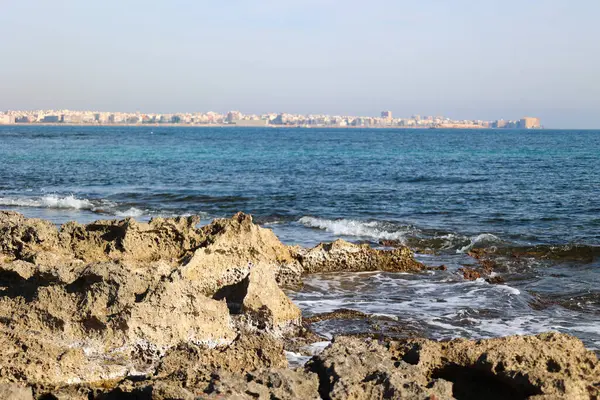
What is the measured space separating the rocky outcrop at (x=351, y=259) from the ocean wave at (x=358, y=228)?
4.25m

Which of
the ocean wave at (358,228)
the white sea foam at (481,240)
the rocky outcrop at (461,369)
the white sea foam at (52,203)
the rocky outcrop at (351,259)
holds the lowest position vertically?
the white sea foam at (52,203)

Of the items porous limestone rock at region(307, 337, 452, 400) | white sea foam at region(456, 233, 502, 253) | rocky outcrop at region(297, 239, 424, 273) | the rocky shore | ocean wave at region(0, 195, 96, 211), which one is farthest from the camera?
ocean wave at region(0, 195, 96, 211)

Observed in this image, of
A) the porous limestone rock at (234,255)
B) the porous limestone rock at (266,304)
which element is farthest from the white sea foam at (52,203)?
the porous limestone rock at (266,304)

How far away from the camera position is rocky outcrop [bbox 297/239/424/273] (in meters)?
13.7

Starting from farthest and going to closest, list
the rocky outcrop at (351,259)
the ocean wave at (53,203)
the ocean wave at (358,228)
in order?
the ocean wave at (53,203) → the ocean wave at (358,228) → the rocky outcrop at (351,259)

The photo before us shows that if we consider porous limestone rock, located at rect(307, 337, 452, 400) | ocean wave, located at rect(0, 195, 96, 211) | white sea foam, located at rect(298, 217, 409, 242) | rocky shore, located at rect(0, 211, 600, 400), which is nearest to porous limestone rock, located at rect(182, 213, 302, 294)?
rocky shore, located at rect(0, 211, 600, 400)

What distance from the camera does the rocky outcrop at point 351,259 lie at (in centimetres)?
1373

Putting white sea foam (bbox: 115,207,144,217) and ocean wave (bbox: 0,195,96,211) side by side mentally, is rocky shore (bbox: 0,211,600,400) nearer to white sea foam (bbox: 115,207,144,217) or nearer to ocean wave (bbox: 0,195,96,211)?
white sea foam (bbox: 115,207,144,217)

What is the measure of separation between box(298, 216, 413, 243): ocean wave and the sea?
62 mm

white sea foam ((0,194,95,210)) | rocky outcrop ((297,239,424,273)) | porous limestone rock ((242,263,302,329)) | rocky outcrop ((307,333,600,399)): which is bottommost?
white sea foam ((0,194,95,210))

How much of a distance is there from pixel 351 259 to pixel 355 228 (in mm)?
6564

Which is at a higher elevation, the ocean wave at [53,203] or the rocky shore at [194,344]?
the rocky shore at [194,344]

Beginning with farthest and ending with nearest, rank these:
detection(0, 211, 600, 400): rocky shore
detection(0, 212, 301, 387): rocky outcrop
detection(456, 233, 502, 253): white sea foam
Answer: detection(456, 233, 502, 253): white sea foam → detection(0, 212, 301, 387): rocky outcrop → detection(0, 211, 600, 400): rocky shore

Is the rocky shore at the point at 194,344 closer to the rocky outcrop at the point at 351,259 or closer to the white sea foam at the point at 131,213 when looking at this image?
the rocky outcrop at the point at 351,259
